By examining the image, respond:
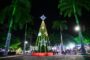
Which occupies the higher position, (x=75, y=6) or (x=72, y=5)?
(x=72, y=5)

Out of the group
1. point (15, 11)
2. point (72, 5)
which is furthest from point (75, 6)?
point (15, 11)

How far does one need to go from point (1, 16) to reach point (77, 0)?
17703mm

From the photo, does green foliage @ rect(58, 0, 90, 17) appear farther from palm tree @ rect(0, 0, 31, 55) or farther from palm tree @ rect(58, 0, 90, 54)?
palm tree @ rect(0, 0, 31, 55)

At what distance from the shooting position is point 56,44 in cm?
9912

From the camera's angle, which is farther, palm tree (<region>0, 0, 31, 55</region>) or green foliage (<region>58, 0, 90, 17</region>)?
green foliage (<region>58, 0, 90, 17</region>)

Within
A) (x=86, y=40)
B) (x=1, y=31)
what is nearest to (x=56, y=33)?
(x=86, y=40)

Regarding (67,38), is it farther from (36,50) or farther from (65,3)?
(65,3)

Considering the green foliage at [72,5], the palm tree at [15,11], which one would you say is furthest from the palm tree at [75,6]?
the palm tree at [15,11]

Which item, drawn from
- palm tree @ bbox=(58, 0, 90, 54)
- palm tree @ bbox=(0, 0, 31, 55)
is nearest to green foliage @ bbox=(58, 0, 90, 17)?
palm tree @ bbox=(58, 0, 90, 54)

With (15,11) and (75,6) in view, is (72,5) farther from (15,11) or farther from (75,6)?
(15,11)

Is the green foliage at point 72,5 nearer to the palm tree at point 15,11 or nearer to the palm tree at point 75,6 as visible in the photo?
the palm tree at point 75,6

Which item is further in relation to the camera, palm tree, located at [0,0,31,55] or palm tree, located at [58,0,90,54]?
palm tree, located at [58,0,90,54]

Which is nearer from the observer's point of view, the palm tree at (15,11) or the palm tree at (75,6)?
the palm tree at (15,11)

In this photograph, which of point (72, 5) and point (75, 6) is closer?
point (75, 6)
